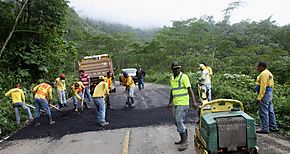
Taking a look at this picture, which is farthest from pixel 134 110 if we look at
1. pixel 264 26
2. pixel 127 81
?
pixel 264 26

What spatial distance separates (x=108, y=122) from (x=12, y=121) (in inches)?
134

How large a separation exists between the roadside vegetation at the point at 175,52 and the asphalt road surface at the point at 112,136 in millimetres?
1278

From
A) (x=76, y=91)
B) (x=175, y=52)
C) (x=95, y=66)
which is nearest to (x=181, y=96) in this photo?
(x=76, y=91)

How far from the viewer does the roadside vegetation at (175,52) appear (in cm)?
1197

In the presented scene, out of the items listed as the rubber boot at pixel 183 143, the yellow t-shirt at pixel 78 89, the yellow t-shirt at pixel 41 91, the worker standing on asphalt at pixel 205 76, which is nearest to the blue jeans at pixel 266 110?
the rubber boot at pixel 183 143

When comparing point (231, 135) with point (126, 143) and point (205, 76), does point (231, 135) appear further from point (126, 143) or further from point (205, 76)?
point (205, 76)

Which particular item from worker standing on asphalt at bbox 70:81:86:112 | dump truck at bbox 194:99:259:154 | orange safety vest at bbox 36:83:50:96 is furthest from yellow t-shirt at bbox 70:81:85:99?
dump truck at bbox 194:99:259:154

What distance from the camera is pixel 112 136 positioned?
766 cm

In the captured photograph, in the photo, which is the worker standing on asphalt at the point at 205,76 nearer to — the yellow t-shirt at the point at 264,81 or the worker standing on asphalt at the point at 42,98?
the yellow t-shirt at the point at 264,81

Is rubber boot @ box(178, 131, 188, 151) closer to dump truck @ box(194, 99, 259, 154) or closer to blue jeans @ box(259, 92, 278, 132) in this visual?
dump truck @ box(194, 99, 259, 154)

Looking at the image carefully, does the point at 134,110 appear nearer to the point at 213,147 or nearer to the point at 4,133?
the point at 4,133

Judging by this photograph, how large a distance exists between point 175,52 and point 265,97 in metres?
26.9

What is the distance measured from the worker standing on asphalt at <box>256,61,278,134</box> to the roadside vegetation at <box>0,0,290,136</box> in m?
0.50

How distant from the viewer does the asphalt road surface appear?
6543mm
